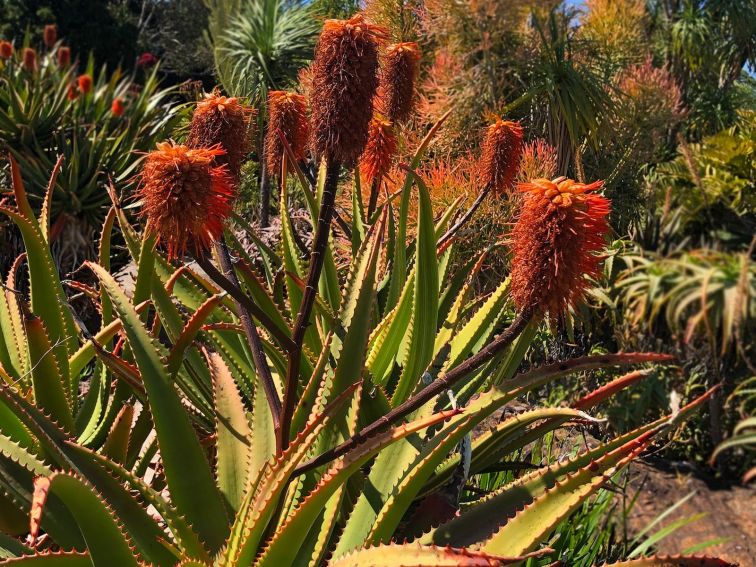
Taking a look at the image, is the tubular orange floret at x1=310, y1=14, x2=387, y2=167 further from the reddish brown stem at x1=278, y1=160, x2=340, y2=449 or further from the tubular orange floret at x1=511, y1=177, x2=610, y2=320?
the tubular orange floret at x1=511, y1=177, x2=610, y2=320

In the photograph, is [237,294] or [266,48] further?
[266,48]

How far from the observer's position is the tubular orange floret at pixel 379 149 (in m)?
2.00

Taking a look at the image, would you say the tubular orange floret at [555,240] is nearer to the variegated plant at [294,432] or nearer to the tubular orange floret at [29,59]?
the variegated plant at [294,432]

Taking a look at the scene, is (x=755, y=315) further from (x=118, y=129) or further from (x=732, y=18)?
(x=732, y=18)

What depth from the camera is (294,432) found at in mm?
1444

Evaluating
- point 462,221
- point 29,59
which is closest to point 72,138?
point 29,59

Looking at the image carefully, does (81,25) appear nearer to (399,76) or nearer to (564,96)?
(564,96)

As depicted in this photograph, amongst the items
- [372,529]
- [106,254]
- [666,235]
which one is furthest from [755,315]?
[106,254]

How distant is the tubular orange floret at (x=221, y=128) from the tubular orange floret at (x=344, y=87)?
0.23 m

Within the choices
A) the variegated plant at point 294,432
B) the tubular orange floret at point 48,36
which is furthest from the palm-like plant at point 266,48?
the variegated plant at point 294,432

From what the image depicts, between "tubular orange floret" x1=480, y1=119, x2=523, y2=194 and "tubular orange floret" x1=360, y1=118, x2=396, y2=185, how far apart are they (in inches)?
10.9

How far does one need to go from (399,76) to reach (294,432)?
100cm

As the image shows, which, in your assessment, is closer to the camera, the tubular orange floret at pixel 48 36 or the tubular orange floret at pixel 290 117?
the tubular orange floret at pixel 290 117

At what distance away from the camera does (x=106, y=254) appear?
2.09 metres
